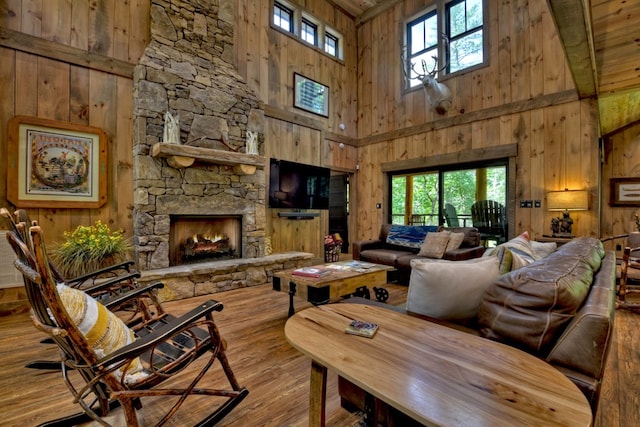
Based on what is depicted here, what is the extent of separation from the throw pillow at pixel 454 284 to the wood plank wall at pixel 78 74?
12.6 feet

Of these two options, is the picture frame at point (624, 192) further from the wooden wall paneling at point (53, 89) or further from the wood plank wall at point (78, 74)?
the wooden wall paneling at point (53, 89)

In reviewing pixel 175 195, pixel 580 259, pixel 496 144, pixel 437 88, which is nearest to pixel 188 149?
pixel 175 195

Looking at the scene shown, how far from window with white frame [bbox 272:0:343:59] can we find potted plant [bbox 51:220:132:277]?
14.9 feet

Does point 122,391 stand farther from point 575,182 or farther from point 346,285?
point 575,182

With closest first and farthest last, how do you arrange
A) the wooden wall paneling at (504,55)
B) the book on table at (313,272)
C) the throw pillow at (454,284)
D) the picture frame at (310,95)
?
the throw pillow at (454,284)
the book on table at (313,272)
the wooden wall paneling at (504,55)
the picture frame at (310,95)

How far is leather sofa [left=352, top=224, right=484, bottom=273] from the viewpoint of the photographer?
400 centimetres

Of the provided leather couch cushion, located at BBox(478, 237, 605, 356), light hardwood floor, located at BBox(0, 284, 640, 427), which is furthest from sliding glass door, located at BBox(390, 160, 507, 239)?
leather couch cushion, located at BBox(478, 237, 605, 356)

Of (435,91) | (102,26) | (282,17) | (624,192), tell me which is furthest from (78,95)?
(624,192)

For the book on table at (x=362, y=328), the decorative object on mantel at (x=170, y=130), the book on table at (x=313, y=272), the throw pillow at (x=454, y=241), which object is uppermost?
the decorative object on mantel at (x=170, y=130)

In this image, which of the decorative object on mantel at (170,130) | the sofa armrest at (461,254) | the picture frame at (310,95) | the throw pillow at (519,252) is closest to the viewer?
the throw pillow at (519,252)

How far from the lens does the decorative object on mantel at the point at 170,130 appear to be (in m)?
3.76

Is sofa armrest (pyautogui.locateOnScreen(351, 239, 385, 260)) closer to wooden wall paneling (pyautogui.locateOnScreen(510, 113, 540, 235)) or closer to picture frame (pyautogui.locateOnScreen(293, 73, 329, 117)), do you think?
wooden wall paneling (pyautogui.locateOnScreen(510, 113, 540, 235))

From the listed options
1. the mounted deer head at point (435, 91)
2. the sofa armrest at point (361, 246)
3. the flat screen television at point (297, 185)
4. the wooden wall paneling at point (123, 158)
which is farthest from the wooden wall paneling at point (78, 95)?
the mounted deer head at point (435, 91)

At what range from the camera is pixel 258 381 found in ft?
6.21
